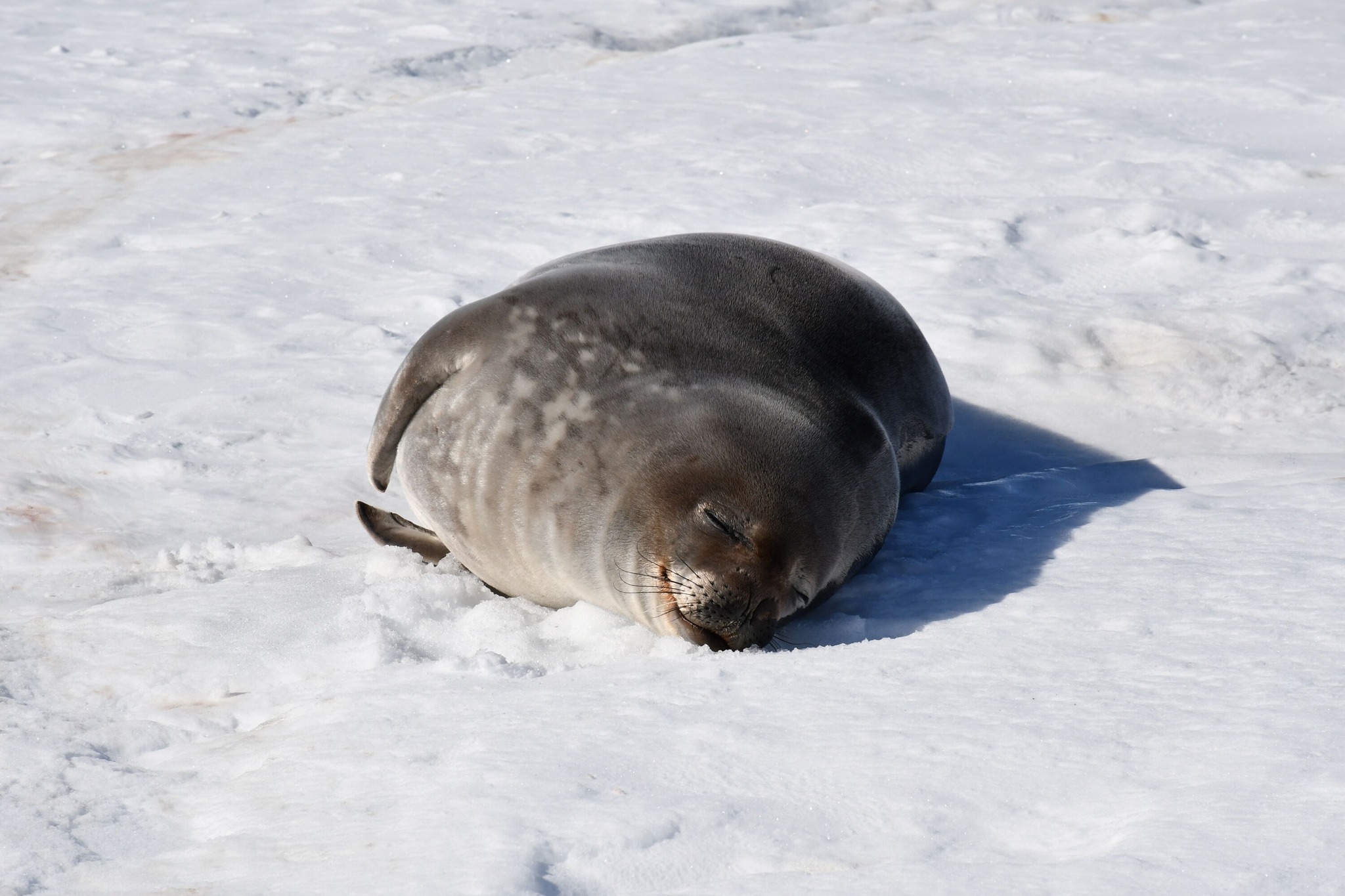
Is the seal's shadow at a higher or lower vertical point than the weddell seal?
lower

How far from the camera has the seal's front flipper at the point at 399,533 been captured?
3053 mm

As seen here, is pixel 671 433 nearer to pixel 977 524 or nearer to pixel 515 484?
pixel 515 484

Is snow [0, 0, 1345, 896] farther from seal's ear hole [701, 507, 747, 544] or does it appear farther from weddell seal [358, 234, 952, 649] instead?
seal's ear hole [701, 507, 747, 544]

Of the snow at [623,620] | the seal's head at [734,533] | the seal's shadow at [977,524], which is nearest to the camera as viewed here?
the snow at [623,620]

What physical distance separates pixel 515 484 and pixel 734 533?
551 millimetres

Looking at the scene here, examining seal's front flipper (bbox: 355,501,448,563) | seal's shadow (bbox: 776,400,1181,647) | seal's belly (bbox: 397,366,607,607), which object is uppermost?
seal's belly (bbox: 397,366,607,607)

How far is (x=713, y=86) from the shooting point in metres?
7.18

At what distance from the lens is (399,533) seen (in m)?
3.11

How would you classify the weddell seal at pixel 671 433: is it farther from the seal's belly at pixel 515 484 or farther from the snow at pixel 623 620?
the snow at pixel 623 620

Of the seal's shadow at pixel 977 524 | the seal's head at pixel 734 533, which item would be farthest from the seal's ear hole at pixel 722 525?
the seal's shadow at pixel 977 524

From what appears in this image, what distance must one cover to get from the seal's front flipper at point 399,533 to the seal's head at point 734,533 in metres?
0.61

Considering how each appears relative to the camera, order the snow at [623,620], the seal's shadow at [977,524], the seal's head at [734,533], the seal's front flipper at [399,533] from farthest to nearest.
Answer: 1. the seal's front flipper at [399,533]
2. the seal's shadow at [977,524]
3. the seal's head at [734,533]
4. the snow at [623,620]

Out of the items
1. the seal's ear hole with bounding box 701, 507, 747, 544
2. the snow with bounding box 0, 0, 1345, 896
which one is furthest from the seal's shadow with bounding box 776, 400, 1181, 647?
the seal's ear hole with bounding box 701, 507, 747, 544

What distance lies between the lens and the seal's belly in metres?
2.70
